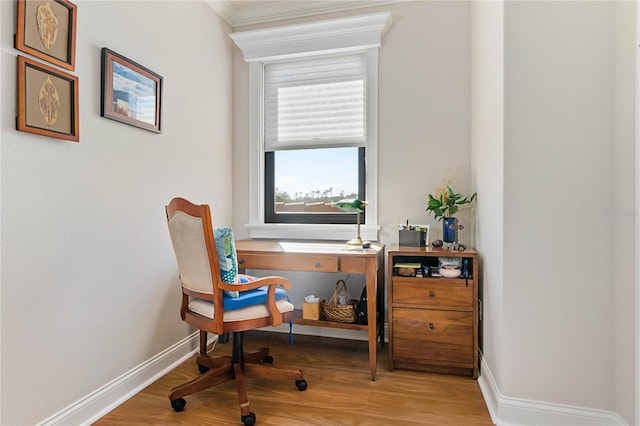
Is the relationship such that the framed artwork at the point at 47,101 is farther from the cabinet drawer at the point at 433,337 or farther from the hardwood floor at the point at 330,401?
the cabinet drawer at the point at 433,337

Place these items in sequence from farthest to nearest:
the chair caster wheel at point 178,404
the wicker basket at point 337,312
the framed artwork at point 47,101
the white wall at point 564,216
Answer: the wicker basket at point 337,312 → the chair caster wheel at point 178,404 → the white wall at point 564,216 → the framed artwork at point 47,101

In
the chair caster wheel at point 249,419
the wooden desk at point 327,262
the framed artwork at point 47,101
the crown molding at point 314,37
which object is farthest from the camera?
the crown molding at point 314,37

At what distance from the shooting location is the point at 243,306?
1.68 m

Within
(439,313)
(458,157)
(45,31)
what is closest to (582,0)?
(458,157)

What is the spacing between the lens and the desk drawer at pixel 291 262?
2068mm

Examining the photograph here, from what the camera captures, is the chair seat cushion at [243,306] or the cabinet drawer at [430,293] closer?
the chair seat cushion at [243,306]

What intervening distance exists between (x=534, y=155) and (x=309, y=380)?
168cm

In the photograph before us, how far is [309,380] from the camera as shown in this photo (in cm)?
201

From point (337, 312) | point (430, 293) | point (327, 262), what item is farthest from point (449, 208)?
point (337, 312)

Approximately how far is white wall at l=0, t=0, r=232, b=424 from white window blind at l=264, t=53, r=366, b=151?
588 mm

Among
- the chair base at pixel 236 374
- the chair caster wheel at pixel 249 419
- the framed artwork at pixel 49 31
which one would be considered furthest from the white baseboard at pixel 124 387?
the framed artwork at pixel 49 31

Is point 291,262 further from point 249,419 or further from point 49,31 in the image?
point 49,31

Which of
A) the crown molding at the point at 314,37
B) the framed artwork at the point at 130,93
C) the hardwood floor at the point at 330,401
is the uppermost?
the crown molding at the point at 314,37

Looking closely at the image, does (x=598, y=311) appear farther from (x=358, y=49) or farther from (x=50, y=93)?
(x=50, y=93)
